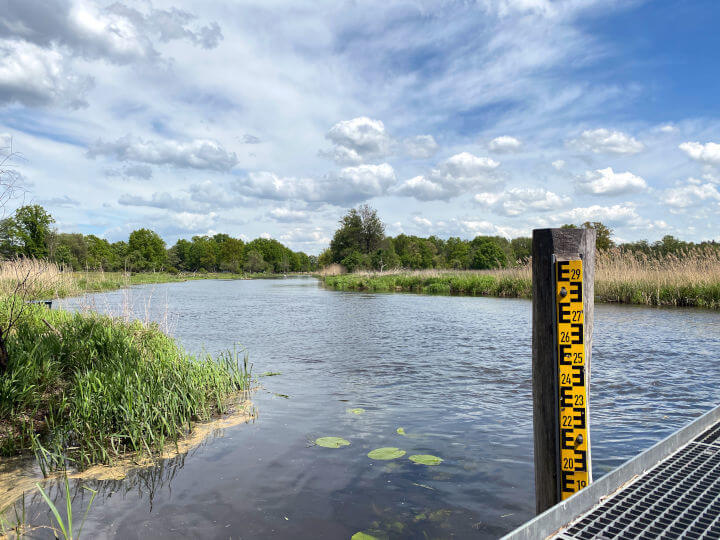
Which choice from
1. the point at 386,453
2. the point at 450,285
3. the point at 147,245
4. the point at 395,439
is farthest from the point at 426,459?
the point at 147,245

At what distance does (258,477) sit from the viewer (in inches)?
150

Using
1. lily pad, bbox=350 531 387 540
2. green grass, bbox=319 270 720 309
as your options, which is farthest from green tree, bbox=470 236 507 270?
lily pad, bbox=350 531 387 540

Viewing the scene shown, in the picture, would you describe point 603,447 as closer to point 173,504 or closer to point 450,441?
point 450,441

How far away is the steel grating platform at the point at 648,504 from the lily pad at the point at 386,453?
7.07 feet

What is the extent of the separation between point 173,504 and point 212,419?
2016 mm

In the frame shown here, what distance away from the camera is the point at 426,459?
4051 millimetres

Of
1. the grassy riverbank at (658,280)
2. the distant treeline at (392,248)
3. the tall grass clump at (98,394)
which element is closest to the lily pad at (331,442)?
the tall grass clump at (98,394)

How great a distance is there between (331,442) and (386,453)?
2.02 feet

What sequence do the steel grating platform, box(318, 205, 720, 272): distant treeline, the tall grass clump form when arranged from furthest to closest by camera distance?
1. box(318, 205, 720, 272): distant treeline
2. the tall grass clump
3. the steel grating platform

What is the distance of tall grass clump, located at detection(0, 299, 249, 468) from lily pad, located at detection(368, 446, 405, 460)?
76.6 inches

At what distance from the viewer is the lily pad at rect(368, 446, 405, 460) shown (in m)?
4.15

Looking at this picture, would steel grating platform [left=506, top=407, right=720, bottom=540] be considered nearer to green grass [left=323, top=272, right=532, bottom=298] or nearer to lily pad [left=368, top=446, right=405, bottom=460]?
lily pad [left=368, top=446, right=405, bottom=460]

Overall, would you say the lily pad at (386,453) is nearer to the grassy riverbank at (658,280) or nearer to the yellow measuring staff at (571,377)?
the yellow measuring staff at (571,377)

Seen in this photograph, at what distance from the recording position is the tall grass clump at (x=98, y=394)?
4312mm
